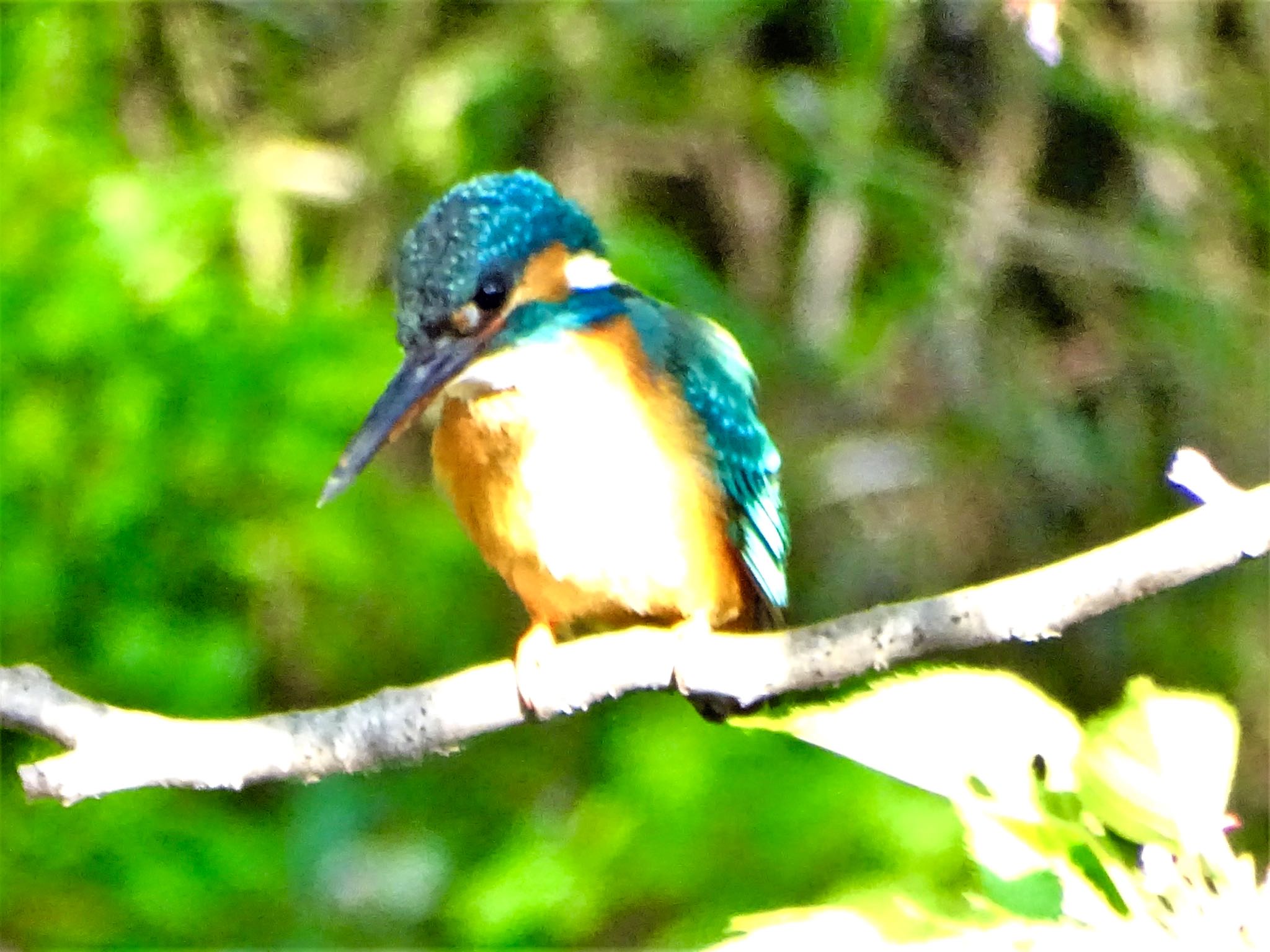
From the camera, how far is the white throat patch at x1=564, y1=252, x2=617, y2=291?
1727mm

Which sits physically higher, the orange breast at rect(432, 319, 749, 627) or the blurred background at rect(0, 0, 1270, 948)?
the blurred background at rect(0, 0, 1270, 948)

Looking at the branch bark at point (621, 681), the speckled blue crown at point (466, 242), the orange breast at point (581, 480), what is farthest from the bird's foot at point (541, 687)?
the speckled blue crown at point (466, 242)

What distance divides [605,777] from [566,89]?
1.29m

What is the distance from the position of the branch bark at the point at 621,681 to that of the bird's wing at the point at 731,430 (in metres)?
0.39

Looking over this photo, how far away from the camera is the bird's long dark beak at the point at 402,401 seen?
4.94 feet

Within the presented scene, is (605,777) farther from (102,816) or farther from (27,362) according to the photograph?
(27,362)

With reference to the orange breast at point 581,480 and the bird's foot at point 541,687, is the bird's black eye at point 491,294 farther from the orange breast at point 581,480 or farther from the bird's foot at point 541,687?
the bird's foot at point 541,687

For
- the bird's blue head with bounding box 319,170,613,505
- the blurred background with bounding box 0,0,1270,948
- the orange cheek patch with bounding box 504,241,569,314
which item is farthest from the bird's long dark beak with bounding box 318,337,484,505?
the blurred background with bounding box 0,0,1270,948

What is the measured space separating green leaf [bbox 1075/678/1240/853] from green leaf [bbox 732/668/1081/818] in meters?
0.04

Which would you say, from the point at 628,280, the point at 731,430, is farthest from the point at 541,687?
the point at 628,280

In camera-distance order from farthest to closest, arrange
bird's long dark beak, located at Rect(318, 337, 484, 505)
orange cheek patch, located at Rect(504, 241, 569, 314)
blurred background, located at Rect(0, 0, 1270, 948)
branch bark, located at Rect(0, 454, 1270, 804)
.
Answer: blurred background, located at Rect(0, 0, 1270, 948), orange cheek patch, located at Rect(504, 241, 569, 314), bird's long dark beak, located at Rect(318, 337, 484, 505), branch bark, located at Rect(0, 454, 1270, 804)

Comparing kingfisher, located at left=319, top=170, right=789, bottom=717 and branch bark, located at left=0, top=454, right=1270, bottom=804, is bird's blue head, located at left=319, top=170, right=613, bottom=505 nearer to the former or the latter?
kingfisher, located at left=319, top=170, right=789, bottom=717

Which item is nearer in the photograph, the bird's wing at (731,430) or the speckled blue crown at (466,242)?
the speckled blue crown at (466,242)

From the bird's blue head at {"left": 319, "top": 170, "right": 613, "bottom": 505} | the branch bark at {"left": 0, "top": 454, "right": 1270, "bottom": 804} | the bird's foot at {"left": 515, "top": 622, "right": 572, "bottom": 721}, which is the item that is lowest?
the branch bark at {"left": 0, "top": 454, "right": 1270, "bottom": 804}
